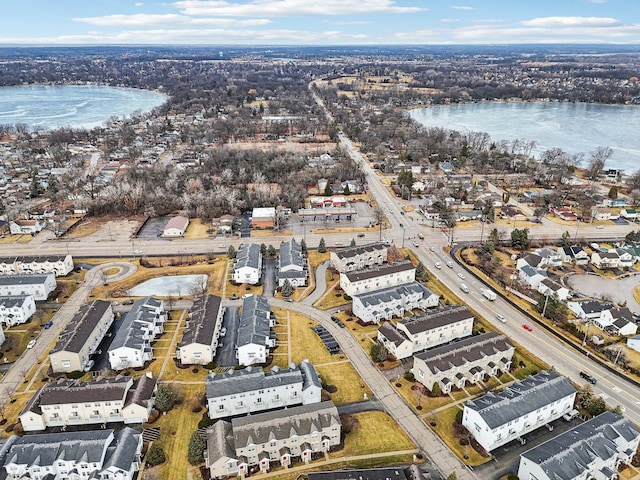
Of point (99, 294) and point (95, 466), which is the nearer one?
point (95, 466)

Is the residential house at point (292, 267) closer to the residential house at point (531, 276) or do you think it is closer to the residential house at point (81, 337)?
the residential house at point (81, 337)

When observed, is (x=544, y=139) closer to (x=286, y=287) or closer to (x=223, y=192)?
(x=223, y=192)

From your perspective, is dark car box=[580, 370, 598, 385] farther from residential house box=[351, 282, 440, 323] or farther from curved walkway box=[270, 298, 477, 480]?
residential house box=[351, 282, 440, 323]

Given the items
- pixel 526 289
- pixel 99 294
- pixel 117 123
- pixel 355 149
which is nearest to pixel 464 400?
pixel 526 289

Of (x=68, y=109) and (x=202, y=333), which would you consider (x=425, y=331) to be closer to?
(x=202, y=333)

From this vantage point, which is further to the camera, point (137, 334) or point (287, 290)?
point (287, 290)

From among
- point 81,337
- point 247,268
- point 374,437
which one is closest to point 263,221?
point 247,268
